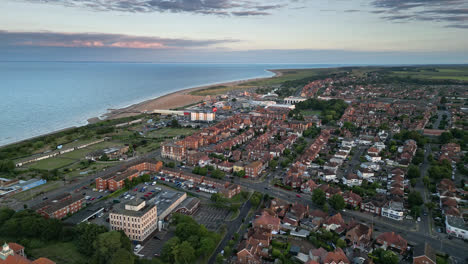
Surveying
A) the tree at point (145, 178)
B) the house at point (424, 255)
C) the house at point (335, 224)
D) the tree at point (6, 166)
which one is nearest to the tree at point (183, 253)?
the house at point (335, 224)

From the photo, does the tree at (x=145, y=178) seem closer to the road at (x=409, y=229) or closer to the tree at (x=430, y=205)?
the road at (x=409, y=229)

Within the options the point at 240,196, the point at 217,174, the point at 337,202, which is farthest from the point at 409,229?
the point at 217,174

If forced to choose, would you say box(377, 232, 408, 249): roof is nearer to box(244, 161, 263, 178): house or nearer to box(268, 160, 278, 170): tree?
box(244, 161, 263, 178): house

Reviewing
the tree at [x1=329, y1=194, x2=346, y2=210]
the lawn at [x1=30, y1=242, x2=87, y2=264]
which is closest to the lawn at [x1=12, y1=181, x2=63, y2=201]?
the lawn at [x1=30, y1=242, x2=87, y2=264]

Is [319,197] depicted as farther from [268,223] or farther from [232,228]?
[232,228]

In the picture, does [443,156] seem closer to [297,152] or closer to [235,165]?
[297,152]

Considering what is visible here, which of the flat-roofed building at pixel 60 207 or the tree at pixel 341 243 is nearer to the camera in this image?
the tree at pixel 341 243
